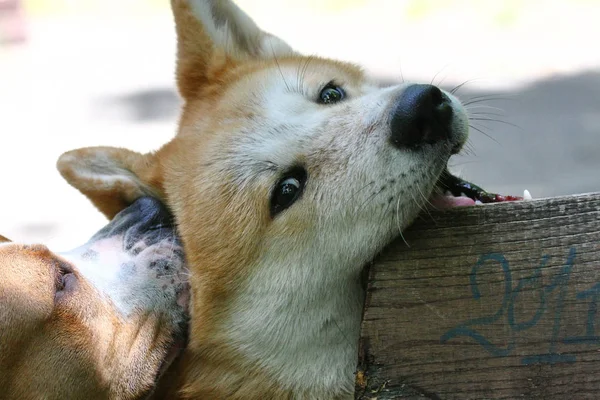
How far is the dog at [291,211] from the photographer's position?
8.68 ft

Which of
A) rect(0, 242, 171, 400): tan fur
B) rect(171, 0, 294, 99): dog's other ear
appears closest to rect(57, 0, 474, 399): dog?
rect(0, 242, 171, 400): tan fur

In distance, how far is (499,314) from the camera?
7.52 feet

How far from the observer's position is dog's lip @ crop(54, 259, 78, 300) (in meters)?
2.86

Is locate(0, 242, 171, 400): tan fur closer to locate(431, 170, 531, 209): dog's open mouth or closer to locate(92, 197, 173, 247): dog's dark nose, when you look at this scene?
locate(92, 197, 173, 247): dog's dark nose

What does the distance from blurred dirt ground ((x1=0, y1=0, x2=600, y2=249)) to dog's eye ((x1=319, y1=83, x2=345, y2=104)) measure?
9.96 feet

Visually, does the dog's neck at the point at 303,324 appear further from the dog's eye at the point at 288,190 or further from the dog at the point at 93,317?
the dog at the point at 93,317

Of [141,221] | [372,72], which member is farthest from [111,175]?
[372,72]

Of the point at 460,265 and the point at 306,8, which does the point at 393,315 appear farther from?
the point at 306,8

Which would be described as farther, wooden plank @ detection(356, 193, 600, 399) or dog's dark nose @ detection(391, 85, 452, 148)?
dog's dark nose @ detection(391, 85, 452, 148)

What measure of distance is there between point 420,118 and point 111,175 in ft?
5.28

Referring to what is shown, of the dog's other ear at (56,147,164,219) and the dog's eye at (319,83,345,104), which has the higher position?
the dog's eye at (319,83,345,104)

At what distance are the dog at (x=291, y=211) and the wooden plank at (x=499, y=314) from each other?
0.28 metres

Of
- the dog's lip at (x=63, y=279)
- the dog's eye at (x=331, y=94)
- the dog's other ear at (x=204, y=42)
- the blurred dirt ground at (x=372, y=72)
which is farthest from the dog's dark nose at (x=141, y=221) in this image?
the blurred dirt ground at (x=372, y=72)

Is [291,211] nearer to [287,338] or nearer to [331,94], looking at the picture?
[287,338]
